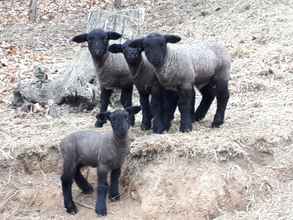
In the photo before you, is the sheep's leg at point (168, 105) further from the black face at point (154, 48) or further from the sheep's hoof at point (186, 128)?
the black face at point (154, 48)

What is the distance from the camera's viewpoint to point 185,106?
9281 millimetres

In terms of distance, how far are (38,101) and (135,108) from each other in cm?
404

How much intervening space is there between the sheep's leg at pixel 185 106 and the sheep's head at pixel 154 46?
1.81ft

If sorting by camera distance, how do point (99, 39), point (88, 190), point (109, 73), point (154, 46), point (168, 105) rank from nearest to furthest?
point (154, 46) → point (88, 190) → point (168, 105) → point (99, 39) → point (109, 73)

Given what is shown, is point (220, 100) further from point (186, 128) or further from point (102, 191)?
point (102, 191)

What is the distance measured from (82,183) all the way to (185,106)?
1.82 metres

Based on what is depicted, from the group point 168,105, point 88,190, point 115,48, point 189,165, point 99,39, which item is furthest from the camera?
point 99,39

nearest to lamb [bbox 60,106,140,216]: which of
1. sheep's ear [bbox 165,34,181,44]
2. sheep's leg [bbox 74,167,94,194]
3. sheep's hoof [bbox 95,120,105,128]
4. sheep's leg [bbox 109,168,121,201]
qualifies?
sheep's leg [bbox 109,168,121,201]

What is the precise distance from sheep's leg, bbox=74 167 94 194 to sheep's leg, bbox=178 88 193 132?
5.15 ft

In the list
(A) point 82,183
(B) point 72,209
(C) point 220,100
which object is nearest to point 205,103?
(C) point 220,100

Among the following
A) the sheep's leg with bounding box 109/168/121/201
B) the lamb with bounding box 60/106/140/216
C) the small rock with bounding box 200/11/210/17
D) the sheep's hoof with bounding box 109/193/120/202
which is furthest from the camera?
the small rock with bounding box 200/11/210/17

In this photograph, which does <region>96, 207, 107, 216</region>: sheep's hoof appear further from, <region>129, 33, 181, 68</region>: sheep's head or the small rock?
the small rock

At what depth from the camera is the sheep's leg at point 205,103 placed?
10230 millimetres

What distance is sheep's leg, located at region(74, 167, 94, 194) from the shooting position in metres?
8.96
